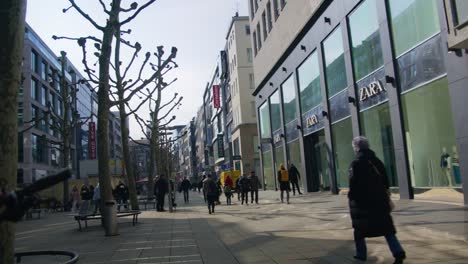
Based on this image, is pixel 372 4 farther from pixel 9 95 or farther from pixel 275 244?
pixel 9 95

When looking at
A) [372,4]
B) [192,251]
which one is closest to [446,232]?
[192,251]

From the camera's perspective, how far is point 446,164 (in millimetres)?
13984

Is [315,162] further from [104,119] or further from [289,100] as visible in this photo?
[104,119]

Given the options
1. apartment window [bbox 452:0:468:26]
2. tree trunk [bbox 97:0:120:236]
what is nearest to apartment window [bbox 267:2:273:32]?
tree trunk [bbox 97:0:120:236]

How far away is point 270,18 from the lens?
3491cm

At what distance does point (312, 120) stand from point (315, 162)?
2754 millimetres

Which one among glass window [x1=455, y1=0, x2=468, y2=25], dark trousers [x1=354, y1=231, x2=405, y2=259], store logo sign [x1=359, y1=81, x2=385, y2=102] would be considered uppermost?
glass window [x1=455, y1=0, x2=468, y2=25]

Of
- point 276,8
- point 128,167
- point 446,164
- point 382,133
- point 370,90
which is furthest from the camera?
point 276,8

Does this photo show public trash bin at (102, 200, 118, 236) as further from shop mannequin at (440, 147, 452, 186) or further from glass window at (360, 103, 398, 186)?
glass window at (360, 103, 398, 186)

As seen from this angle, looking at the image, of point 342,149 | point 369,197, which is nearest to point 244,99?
point 342,149

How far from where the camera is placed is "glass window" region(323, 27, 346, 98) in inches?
838

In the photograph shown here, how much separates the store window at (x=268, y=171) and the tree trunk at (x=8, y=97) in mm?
33606

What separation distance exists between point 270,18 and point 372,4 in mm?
17670

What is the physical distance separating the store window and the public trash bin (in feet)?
81.9
